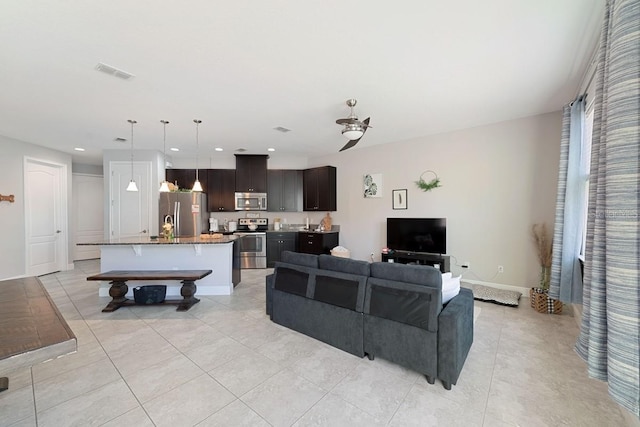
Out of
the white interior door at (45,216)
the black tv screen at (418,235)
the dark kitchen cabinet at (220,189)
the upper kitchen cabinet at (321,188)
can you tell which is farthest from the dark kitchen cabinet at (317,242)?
the white interior door at (45,216)

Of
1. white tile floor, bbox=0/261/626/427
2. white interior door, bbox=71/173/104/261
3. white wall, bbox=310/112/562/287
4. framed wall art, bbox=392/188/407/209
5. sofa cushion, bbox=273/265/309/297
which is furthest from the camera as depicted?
white interior door, bbox=71/173/104/261

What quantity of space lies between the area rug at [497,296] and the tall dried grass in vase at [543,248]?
0.41 meters

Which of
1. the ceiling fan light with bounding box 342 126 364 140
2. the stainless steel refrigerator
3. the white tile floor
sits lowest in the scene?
the white tile floor

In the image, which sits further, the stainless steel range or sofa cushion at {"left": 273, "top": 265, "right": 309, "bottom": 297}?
the stainless steel range

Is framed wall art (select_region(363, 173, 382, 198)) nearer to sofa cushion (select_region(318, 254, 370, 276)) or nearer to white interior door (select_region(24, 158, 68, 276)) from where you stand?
sofa cushion (select_region(318, 254, 370, 276))

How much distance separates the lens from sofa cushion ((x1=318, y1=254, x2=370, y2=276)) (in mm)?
2521

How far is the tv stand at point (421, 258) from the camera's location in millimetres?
4547

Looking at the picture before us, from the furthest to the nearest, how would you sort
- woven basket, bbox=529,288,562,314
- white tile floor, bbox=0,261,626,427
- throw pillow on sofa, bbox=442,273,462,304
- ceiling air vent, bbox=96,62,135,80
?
woven basket, bbox=529,288,562,314, ceiling air vent, bbox=96,62,135,80, throw pillow on sofa, bbox=442,273,462,304, white tile floor, bbox=0,261,626,427

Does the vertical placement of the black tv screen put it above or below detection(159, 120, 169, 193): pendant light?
below

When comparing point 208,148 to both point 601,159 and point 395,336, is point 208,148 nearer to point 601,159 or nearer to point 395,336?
point 395,336

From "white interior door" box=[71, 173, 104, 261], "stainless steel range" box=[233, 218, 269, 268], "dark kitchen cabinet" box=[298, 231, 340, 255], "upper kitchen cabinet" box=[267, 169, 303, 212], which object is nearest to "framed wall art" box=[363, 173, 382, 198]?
"dark kitchen cabinet" box=[298, 231, 340, 255]

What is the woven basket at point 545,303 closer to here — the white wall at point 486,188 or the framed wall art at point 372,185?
the white wall at point 486,188

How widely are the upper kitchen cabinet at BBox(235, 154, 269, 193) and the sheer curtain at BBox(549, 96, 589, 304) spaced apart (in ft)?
18.7

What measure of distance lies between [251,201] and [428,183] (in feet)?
14.1
